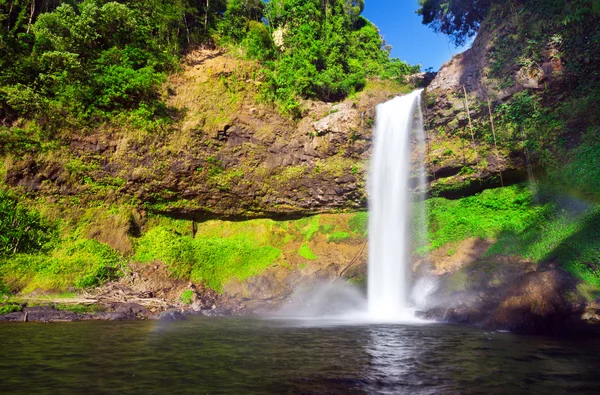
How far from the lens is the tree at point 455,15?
2366 centimetres

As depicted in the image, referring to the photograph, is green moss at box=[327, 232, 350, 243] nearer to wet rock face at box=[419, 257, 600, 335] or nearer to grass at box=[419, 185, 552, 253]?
grass at box=[419, 185, 552, 253]

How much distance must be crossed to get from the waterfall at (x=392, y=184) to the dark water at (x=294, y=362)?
773cm

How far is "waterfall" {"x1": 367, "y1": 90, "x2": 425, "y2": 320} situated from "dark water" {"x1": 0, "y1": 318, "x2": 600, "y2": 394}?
773 centimetres

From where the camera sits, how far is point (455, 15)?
25.2 meters

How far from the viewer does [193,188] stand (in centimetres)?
2028

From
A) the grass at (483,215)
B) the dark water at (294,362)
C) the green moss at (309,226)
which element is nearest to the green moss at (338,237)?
the green moss at (309,226)

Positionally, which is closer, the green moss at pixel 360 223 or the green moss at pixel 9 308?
the green moss at pixel 9 308

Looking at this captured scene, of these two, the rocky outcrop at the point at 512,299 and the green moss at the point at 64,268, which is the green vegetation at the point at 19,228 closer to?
the green moss at the point at 64,268

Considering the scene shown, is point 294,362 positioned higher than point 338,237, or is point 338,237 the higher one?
point 338,237

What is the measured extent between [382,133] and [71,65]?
17021 mm

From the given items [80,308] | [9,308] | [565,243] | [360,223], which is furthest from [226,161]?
[565,243]

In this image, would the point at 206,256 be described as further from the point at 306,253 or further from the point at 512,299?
the point at 512,299

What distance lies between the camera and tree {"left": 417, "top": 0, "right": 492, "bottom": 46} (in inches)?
931

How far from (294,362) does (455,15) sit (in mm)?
27310
